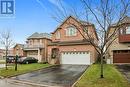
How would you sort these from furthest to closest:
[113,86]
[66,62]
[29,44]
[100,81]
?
[29,44] → [66,62] → [100,81] → [113,86]

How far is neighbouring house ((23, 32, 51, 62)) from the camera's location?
1889 inches

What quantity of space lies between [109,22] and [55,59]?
74.9 feet

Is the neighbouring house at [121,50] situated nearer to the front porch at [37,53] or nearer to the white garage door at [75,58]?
the white garage door at [75,58]

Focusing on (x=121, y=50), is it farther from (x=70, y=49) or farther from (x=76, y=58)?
(x=70, y=49)

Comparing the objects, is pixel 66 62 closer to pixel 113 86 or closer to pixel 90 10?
pixel 90 10

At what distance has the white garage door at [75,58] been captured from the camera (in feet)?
124

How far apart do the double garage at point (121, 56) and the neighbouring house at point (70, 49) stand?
3.64 metres

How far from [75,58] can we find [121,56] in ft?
26.3

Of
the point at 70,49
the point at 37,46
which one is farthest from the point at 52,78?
the point at 37,46

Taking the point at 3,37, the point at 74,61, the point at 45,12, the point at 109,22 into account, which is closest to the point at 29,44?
the point at 74,61

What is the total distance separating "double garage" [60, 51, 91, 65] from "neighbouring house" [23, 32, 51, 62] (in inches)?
343

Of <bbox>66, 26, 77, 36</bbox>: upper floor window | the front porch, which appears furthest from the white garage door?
the front porch

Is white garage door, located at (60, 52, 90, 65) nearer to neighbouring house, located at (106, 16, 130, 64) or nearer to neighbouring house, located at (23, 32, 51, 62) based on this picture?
neighbouring house, located at (106, 16, 130, 64)

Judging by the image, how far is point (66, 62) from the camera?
39594 millimetres
